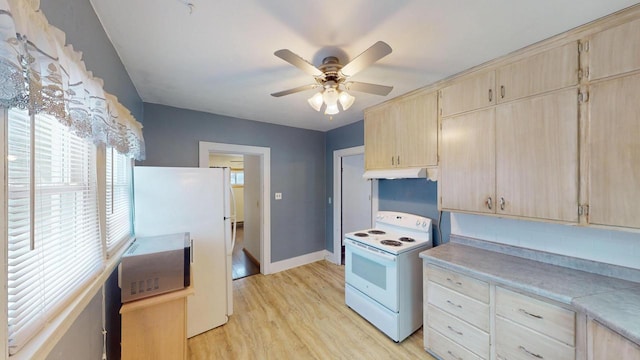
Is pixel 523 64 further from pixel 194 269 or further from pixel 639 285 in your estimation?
pixel 194 269

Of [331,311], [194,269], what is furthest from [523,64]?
[194,269]

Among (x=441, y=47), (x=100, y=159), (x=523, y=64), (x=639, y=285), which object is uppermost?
(x=441, y=47)

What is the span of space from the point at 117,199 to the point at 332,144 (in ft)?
9.79

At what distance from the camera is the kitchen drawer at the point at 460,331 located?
163 centimetres

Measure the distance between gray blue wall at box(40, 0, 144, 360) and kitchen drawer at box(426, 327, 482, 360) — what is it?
2328 millimetres

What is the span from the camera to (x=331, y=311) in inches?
105

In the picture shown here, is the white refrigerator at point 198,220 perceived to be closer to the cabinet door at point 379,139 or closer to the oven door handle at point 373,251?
the oven door handle at point 373,251

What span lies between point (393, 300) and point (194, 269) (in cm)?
194

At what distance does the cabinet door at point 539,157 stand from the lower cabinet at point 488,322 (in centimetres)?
60

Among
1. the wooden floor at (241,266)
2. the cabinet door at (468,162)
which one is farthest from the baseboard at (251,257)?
the cabinet door at (468,162)

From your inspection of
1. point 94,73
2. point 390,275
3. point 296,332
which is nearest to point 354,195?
point 390,275

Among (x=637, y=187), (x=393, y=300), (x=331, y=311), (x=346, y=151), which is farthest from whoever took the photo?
(x=346, y=151)

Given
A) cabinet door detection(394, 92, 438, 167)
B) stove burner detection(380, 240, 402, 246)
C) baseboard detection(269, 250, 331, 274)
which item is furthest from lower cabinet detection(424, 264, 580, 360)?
baseboard detection(269, 250, 331, 274)

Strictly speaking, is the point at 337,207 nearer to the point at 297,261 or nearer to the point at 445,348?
the point at 297,261
